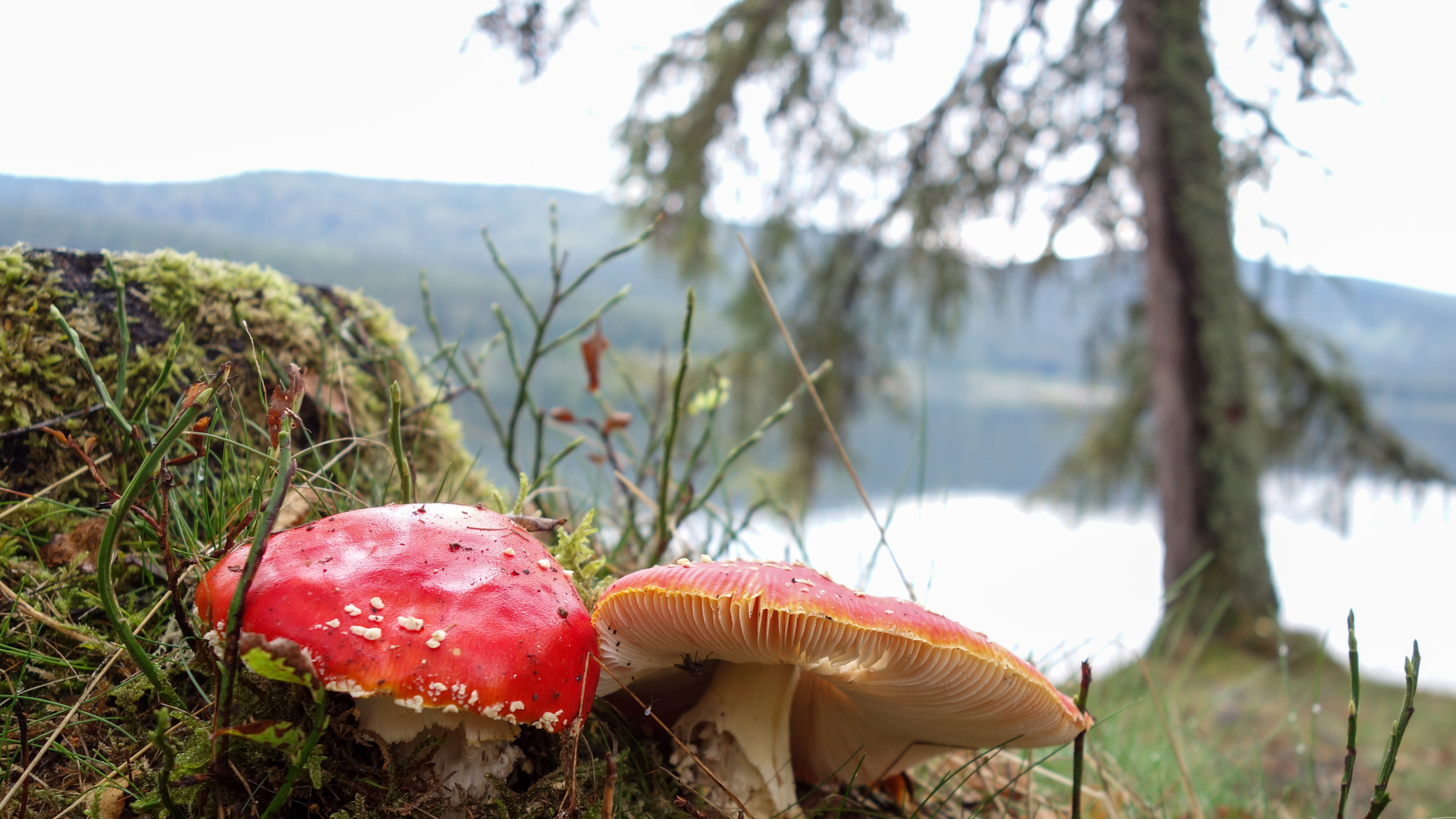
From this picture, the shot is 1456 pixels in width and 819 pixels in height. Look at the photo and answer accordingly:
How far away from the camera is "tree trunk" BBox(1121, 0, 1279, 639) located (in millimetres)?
4867

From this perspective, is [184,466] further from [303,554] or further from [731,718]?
[731,718]

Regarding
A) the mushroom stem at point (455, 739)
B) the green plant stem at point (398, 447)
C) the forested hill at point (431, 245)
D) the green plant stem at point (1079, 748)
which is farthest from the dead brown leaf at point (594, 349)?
the green plant stem at point (1079, 748)

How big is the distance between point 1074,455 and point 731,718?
6.48 metres

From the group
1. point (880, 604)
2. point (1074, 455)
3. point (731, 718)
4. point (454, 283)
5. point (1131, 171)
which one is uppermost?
→ point (1131, 171)

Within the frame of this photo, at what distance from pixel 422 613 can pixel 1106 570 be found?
9659mm

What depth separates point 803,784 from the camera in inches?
50.9

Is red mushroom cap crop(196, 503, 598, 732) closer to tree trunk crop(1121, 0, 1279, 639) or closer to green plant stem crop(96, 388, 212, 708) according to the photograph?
green plant stem crop(96, 388, 212, 708)

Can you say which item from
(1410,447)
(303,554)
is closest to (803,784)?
(303,554)

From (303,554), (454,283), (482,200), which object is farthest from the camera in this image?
(454,283)

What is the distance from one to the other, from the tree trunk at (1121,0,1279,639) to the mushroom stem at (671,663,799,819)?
4700 mm

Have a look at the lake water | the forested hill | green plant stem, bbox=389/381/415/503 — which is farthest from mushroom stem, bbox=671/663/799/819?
the forested hill

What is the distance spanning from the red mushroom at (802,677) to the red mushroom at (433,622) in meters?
0.11

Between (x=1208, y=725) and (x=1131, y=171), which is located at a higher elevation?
(x=1131, y=171)

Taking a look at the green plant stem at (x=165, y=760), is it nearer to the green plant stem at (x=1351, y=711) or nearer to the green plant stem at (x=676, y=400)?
the green plant stem at (x=676, y=400)
